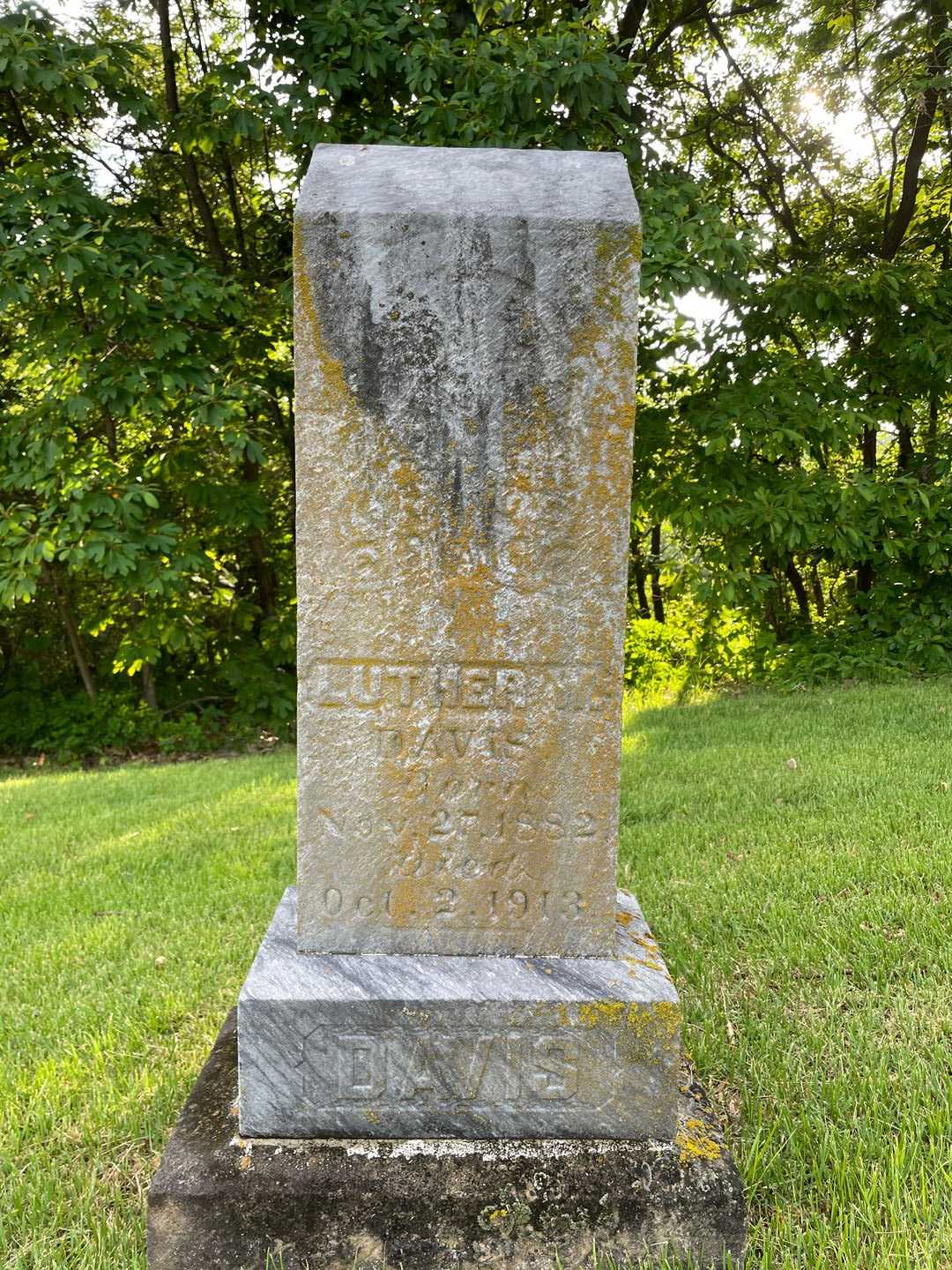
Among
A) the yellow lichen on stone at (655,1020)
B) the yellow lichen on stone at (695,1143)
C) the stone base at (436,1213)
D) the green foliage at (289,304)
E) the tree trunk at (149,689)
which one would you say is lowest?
the tree trunk at (149,689)

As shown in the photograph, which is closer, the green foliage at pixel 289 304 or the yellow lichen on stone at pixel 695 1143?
the yellow lichen on stone at pixel 695 1143

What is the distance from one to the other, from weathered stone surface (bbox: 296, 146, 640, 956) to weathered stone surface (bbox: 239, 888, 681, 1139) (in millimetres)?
161

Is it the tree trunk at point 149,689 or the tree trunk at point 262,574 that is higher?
the tree trunk at point 262,574

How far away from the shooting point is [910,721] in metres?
6.32

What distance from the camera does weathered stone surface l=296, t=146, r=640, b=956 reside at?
1925 mm

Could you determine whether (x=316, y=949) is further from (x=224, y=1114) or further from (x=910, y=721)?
(x=910, y=721)

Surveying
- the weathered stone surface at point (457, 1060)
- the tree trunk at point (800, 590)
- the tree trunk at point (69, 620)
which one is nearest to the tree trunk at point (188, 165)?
the tree trunk at point (69, 620)

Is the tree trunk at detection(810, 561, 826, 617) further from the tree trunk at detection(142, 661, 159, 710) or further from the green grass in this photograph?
the tree trunk at detection(142, 661, 159, 710)

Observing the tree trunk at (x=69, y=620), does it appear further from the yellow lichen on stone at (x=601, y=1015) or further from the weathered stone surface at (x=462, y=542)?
the yellow lichen on stone at (x=601, y=1015)

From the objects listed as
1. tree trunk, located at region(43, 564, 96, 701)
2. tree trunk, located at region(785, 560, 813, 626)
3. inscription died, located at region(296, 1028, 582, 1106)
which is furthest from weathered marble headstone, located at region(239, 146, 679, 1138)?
tree trunk, located at region(785, 560, 813, 626)

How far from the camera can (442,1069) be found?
202 cm

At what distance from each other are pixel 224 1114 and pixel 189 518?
346 inches

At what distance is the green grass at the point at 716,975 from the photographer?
6.48ft

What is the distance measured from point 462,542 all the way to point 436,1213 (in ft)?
4.81
